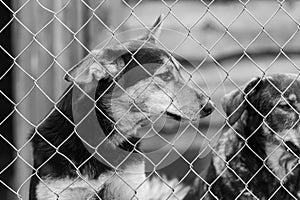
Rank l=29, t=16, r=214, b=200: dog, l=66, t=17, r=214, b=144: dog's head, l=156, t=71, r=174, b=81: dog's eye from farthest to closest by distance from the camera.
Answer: l=156, t=71, r=174, b=81: dog's eye
l=66, t=17, r=214, b=144: dog's head
l=29, t=16, r=214, b=200: dog

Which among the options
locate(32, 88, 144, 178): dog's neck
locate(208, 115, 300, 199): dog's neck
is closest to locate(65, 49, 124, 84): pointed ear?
locate(32, 88, 144, 178): dog's neck

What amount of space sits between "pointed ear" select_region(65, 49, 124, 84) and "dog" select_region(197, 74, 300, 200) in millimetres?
781

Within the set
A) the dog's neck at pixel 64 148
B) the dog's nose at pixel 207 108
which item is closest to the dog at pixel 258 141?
the dog's nose at pixel 207 108

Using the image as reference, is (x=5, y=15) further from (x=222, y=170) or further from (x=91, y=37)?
(x=222, y=170)

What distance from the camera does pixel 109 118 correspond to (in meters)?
3.93

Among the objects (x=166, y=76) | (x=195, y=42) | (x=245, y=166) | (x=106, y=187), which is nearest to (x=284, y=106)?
(x=245, y=166)

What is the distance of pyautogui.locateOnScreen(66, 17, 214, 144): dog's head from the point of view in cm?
393

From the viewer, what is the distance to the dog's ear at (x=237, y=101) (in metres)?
4.07

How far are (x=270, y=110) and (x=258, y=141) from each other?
0.79 feet

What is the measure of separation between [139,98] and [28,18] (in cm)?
138

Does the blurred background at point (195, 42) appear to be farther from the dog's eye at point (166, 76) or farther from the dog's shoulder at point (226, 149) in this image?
the dog's eye at point (166, 76)

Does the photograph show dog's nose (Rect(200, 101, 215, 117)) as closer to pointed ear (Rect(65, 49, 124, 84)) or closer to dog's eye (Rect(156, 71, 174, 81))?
dog's eye (Rect(156, 71, 174, 81))

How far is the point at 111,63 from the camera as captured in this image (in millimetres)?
3854

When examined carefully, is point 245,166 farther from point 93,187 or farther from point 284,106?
point 93,187
